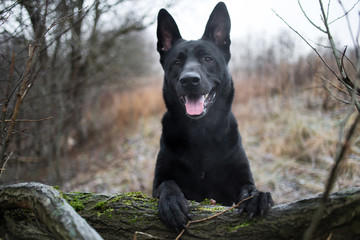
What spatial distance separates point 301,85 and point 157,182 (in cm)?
720

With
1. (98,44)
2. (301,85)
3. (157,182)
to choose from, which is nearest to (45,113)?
(98,44)

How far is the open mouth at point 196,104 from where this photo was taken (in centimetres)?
243

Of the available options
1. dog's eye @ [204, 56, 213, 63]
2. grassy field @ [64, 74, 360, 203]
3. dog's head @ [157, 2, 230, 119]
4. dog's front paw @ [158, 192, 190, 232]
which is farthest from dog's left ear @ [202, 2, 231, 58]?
grassy field @ [64, 74, 360, 203]

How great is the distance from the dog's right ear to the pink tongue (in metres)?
0.79

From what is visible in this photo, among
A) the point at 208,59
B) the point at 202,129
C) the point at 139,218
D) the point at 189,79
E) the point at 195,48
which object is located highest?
the point at 195,48

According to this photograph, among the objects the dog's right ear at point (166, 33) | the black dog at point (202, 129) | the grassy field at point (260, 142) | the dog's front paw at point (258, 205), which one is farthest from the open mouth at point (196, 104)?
the grassy field at point (260, 142)

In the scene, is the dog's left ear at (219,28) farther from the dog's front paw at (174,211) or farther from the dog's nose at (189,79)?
the dog's front paw at (174,211)

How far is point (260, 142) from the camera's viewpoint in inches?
264

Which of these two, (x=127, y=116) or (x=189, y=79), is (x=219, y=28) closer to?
(x=189, y=79)

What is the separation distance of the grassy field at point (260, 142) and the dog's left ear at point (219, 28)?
206 cm

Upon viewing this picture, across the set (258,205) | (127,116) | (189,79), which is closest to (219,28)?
(189,79)

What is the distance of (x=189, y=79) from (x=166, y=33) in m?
0.86

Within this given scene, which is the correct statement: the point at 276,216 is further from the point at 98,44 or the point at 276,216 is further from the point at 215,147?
the point at 98,44

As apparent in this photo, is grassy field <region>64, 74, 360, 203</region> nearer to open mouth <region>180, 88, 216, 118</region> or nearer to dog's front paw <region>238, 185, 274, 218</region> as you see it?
open mouth <region>180, 88, 216, 118</region>
